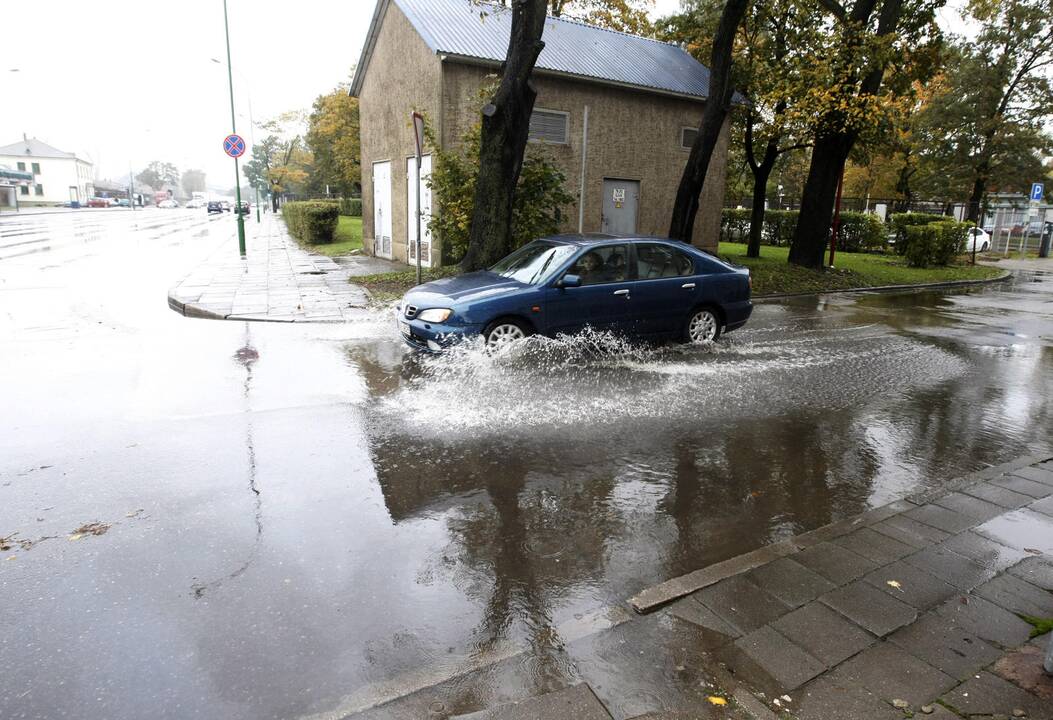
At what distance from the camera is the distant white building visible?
315 ft

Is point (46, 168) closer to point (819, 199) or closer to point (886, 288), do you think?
point (819, 199)

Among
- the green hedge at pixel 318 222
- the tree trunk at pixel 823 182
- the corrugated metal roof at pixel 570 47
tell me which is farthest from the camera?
the green hedge at pixel 318 222

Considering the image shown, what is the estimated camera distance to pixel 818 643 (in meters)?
3.06

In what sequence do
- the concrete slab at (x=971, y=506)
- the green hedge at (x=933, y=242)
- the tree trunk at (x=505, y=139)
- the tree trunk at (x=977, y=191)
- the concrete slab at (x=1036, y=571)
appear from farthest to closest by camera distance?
the tree trunk at (x=977, y=191) → the green hedge at (x=933, y=242) → the tree trunk at (x=505, y=139) → the concrete slab at (x=971, y=506) → the concrete slab at (x=1036, y=571)

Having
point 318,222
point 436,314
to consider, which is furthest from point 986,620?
point 318,222

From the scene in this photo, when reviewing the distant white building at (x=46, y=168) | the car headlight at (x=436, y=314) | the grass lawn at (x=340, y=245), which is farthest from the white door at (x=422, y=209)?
the distant white building at (x=46, y=168)

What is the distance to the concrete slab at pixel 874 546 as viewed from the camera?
3855mm

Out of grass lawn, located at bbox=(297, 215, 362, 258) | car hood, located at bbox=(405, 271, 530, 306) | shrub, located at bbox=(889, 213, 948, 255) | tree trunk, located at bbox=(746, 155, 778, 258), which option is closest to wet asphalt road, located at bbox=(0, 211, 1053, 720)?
car hood, located at bbox=(405, 271, 530, 306)

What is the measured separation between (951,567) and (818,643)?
4.16 feet

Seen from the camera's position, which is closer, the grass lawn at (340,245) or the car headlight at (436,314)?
the car headlight at (436,314)

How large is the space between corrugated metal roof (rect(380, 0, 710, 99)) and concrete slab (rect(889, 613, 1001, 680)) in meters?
14.9

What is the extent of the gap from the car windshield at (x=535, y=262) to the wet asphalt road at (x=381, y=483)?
0.93 metres

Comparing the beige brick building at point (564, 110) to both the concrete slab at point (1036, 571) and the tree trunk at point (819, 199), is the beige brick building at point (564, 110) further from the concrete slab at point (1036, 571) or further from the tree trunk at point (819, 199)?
the concrete slab at point (1036, 571)

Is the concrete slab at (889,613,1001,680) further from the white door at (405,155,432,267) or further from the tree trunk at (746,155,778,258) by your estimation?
the tree trunk at (746,155,778,258)
